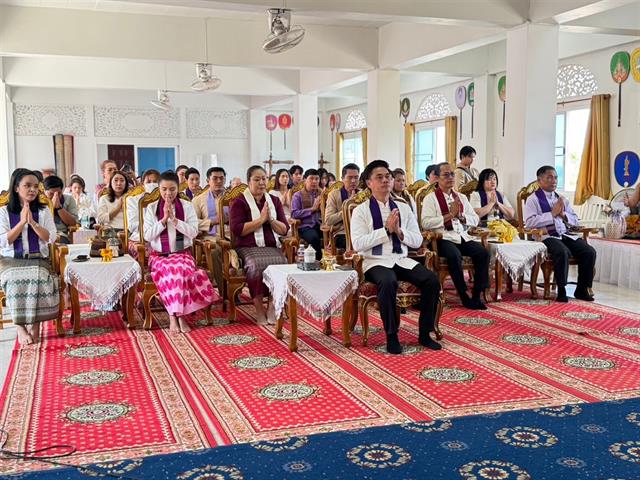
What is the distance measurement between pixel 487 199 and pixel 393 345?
311 centimetres

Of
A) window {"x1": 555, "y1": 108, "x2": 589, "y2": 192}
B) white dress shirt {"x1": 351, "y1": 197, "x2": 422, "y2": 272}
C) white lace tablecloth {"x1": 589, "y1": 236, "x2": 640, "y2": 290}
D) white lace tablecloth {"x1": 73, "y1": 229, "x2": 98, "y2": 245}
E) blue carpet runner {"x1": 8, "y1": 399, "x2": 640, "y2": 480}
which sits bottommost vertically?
blue carpet runner {"x1": 8, "y1": 399, "x2": 640, "y2": 480}

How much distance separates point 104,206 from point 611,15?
6.28 meters

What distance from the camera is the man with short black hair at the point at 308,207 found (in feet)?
26.6

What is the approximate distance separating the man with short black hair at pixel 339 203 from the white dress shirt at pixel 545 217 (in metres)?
1.83

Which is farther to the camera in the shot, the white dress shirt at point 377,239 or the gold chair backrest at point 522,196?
the gold chair backrest at point 522,196

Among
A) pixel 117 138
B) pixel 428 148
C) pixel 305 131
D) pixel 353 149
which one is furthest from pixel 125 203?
pixel 353 149

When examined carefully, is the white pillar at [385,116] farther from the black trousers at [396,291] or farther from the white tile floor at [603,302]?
the black trousers at [396,291]

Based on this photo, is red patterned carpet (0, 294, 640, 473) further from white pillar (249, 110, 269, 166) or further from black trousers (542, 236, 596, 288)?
white pillar (249, 110, 269, 166)

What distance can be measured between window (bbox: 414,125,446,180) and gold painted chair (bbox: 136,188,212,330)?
8.90 metres

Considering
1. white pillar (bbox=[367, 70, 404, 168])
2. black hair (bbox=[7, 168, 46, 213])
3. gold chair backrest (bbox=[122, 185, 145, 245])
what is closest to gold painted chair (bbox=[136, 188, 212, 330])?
gold chair backrest (bbox=[122, 185, 145, 245])

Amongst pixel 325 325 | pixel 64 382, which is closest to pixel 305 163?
pixel 325 325

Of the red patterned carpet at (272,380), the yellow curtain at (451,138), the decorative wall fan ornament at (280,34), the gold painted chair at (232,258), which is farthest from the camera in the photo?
the yellow curtain at (451,138)

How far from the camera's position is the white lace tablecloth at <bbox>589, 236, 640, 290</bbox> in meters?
7.54

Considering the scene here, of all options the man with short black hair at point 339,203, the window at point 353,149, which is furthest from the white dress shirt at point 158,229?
the window at point 353,149
